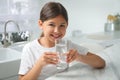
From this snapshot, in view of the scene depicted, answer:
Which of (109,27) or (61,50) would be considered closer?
(61,50)

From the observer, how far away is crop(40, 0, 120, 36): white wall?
8.23 ft

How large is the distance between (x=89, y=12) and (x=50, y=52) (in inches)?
66.9

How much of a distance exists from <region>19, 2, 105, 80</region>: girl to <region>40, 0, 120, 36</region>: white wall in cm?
148

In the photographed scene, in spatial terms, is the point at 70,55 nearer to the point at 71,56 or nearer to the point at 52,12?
the point at 71,56

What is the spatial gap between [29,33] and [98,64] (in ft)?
4.68

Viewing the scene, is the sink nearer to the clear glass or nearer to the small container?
the clear glass

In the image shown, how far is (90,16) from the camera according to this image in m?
2.58

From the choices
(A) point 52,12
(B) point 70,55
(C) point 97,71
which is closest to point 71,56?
(B) point 70,55

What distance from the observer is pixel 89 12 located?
2.57m

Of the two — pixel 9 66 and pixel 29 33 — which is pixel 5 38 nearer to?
pixel 29 33

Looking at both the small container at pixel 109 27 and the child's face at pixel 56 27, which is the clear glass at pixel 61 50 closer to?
the child's face at pixel 56 27

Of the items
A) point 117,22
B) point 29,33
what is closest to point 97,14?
point 117,22

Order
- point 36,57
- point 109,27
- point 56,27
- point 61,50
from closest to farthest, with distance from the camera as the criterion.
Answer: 1. point 61,50
2. point 56,27
3. point 36,57
4. point 109,27

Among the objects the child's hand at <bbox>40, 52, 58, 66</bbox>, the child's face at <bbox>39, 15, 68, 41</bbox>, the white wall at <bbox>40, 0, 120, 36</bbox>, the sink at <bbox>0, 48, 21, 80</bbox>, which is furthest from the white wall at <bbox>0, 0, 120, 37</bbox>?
the child's hand at <bbox>40, 52, 58, 66</bbox>
